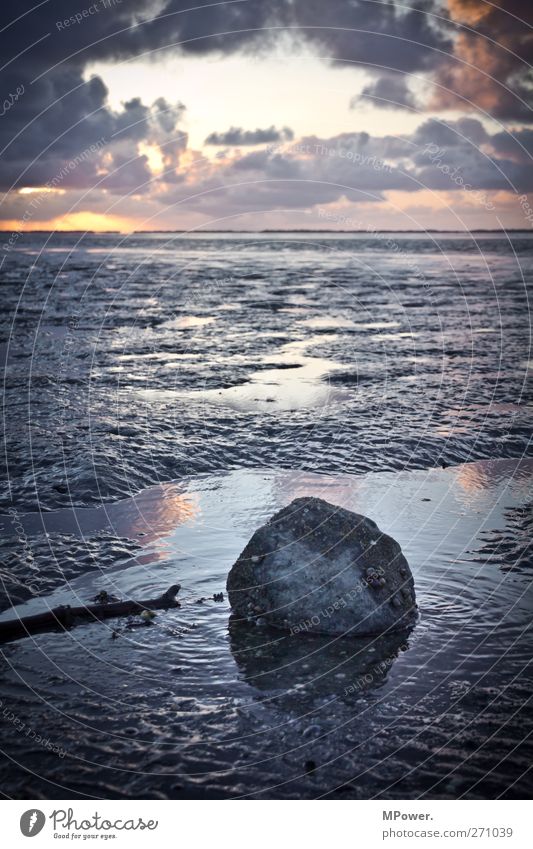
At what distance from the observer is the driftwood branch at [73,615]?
328 inches

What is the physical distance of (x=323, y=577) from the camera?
8.62m

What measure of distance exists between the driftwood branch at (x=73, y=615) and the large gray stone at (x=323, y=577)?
2.78 feet

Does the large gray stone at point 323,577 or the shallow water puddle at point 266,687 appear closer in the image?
the shallow water puddle at point 266,687

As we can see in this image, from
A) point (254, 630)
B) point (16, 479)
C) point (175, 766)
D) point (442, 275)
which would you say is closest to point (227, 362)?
point (16, 479)

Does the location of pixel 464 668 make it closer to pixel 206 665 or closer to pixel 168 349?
pixel 206 665

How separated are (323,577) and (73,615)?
9.55ft

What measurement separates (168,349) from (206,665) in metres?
20.4
